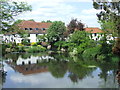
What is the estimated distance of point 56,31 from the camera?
30.7m

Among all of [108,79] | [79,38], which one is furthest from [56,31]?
[108,79]

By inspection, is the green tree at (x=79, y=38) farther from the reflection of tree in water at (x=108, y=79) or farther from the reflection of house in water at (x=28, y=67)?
the reflection of tree in water at (x=108, y=79)

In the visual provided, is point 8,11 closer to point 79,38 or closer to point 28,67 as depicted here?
point 28,67

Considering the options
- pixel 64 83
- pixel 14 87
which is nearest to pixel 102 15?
pixel 64 83

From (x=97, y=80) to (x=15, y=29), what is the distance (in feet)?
18.4

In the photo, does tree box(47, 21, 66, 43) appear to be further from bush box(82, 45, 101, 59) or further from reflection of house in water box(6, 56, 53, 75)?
reflection of house in water box(6, 56, 53, 75)

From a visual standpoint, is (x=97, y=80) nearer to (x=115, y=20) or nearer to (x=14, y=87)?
(x=14, y=87)

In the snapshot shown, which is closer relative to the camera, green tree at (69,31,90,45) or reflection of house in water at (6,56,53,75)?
reflection of house in water at (6,56,53,75)

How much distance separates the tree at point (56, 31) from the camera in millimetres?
30516

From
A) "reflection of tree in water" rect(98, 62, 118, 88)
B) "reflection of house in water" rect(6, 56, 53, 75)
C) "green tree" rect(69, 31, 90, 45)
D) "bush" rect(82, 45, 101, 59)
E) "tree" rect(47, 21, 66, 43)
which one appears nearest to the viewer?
"reflection of tree in water" rect(98, 62, 118, 88)

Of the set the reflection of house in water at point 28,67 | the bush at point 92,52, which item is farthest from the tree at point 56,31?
the reflection of house in water at point 28,67

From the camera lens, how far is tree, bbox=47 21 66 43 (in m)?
30.5

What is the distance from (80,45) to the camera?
22.8 metres

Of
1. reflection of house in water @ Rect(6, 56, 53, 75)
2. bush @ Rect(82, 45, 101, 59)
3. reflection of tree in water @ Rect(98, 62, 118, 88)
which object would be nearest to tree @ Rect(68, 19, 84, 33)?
bush @ Rect(82, 45, 101, 59)
